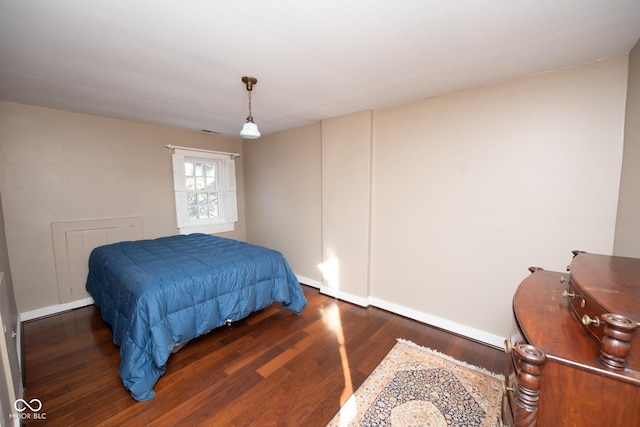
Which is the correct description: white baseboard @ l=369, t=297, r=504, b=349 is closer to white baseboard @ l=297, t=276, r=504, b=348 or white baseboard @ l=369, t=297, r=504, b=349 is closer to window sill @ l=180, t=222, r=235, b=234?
white baseboard @ l=297, t=276, r=504, b=348

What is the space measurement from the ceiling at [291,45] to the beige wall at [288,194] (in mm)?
1244

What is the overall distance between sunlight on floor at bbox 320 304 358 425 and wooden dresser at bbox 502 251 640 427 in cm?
104

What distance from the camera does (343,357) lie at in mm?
2178

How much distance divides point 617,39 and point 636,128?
55 centimetres

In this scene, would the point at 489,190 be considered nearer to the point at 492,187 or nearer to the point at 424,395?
the point at 492,187

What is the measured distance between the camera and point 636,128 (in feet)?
5.11

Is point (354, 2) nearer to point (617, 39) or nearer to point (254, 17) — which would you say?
point (254, 17)

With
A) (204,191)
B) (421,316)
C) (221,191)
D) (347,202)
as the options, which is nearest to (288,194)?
(347,202)

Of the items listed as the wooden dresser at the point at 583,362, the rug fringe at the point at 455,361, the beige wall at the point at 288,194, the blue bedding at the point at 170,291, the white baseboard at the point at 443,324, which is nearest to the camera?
the wooden dresser at the point at 583,362

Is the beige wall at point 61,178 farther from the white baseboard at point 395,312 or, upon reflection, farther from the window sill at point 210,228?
the window sill at point 210,228

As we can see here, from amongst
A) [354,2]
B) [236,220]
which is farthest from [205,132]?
[354,2]

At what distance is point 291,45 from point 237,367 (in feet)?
7.72

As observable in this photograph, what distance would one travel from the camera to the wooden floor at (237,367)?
1640mm

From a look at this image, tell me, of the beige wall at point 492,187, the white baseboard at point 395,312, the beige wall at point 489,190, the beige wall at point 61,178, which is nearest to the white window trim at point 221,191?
the beige wall at point 61,178
